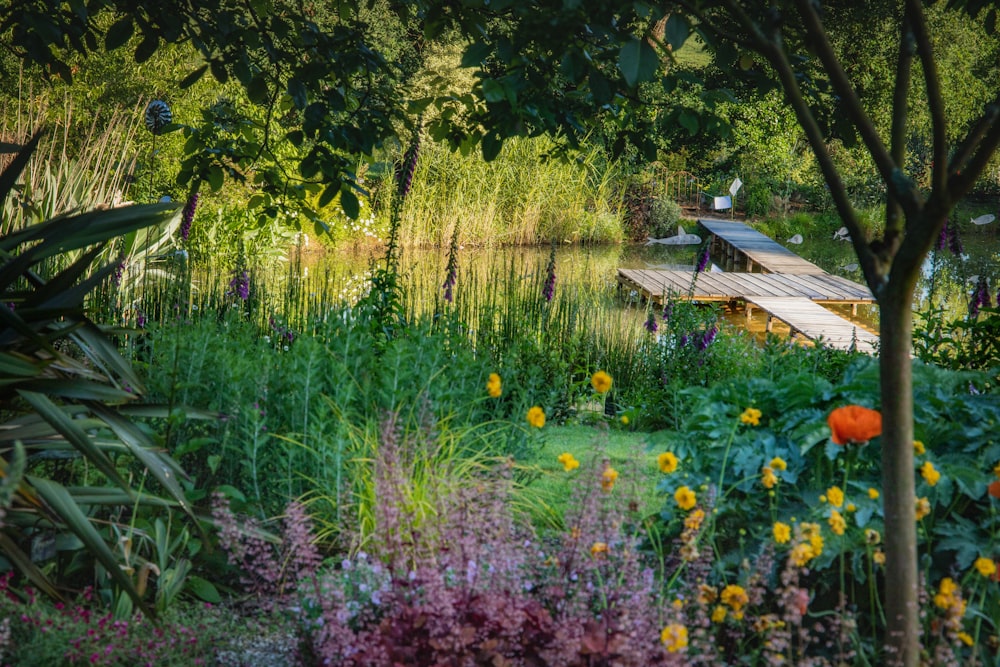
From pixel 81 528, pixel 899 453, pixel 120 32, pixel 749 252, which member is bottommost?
pixel 81 528

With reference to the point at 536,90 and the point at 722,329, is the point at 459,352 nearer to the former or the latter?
the point at 536,90

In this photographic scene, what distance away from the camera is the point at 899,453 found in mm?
1742

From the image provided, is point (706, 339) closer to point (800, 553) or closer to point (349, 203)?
point (349, 203)

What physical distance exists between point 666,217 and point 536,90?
675 inches

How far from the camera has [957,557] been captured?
7.15 feet

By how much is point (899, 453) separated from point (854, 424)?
184mm

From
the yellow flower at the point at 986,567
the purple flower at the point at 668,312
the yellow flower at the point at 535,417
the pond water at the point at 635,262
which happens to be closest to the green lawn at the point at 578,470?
the yellow flower at the point at 535,417

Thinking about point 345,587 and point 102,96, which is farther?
point 102,96

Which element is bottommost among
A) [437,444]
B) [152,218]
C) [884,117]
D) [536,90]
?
[437,444]

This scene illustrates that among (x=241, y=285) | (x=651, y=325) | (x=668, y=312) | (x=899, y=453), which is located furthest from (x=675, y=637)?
(x=668, y=312)

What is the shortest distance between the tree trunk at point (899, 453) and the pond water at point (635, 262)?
8.08m

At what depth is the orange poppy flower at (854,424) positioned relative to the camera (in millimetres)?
1904

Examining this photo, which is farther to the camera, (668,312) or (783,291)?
(783,291)

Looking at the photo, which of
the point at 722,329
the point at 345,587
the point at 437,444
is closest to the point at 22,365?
the point at 345,587
